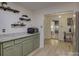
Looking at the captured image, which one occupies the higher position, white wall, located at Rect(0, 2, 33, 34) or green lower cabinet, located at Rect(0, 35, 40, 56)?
white wall, located at Rect(0, 2, 33, 34)

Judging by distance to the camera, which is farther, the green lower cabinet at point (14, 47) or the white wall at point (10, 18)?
the white wall at point (10, 18)

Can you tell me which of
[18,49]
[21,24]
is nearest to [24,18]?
[21,24]

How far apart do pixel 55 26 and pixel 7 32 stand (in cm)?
696

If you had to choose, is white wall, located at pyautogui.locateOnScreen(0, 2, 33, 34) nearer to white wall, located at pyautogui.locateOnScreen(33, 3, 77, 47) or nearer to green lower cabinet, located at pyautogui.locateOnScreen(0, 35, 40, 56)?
green lower cabinet, located at pyautogui.locateOnScreen(0, 35, 40, 56)

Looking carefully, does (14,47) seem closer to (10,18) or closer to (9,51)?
(9,51)

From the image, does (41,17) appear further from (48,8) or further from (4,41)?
(4,41)

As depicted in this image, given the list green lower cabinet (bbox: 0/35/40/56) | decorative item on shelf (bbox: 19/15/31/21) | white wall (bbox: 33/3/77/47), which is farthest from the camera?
white wall (bbox: 33/3/77/47)

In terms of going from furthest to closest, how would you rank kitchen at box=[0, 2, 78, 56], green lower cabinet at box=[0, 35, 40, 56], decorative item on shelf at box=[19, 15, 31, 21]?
decorative item on shelf at box=[19, 15, 31, 21], kitchen at box=[0, 2, 78, 56], green lower cabinet at box=[0, 35, 40, 56]

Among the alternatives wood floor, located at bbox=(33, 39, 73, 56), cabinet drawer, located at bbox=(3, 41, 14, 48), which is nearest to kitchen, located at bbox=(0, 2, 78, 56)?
cabinet drawer, located at bbox=(3, 41, 14, 48)

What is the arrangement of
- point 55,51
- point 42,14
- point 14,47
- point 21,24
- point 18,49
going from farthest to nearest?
point 42,14, point 55,51, point 21,24, point 18,49, point 14,47

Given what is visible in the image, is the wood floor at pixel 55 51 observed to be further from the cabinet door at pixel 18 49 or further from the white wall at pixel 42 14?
the cabinet door at pixel 18 49

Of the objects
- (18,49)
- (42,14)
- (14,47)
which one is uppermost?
(42,14)

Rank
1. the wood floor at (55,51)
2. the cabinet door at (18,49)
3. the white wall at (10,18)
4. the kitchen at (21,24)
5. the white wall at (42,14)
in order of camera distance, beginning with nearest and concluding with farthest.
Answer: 1. the kitchen at (21,24)
2. the cabinet door at (18,49)
3. the white wall at (10,18)
4. the wood floor at (55,51)
5. the white wall at (42,14)

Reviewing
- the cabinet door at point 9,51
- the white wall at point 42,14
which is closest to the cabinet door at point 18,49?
the cabinet door at point 9,51
